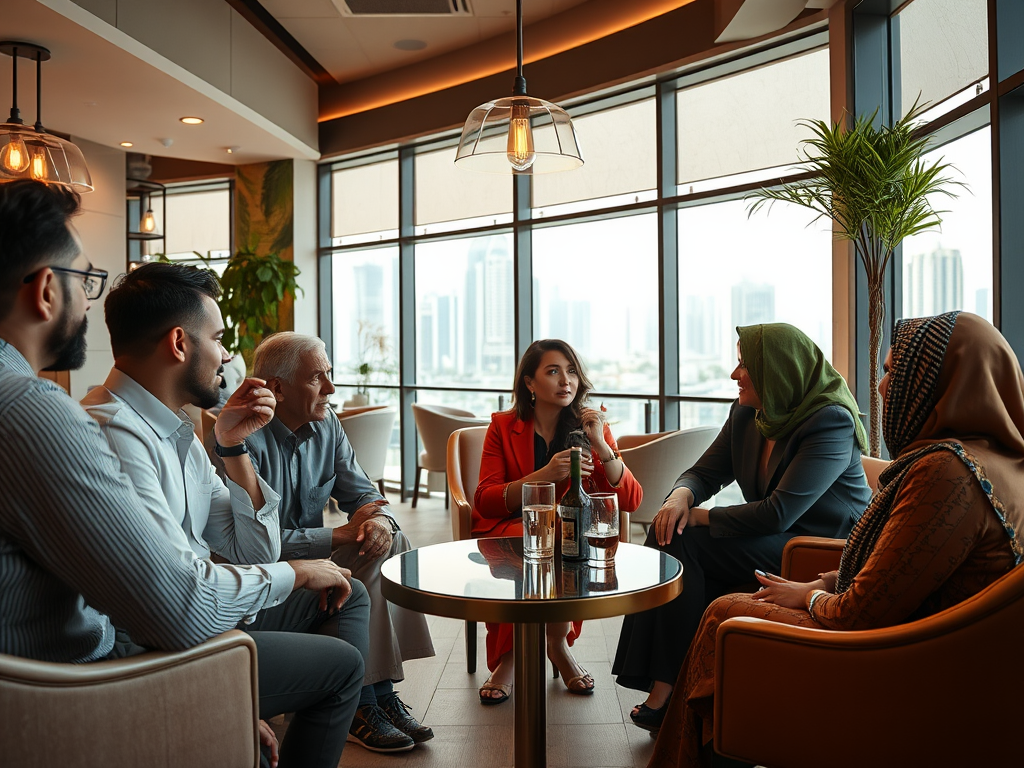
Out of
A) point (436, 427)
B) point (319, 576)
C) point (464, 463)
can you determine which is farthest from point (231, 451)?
point (436, 427)

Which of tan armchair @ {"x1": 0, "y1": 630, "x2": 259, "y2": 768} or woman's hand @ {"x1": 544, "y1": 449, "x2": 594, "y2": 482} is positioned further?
woman's hand @ {"x1": 544, "y1": 449, "x2": 594, "y2": 482}

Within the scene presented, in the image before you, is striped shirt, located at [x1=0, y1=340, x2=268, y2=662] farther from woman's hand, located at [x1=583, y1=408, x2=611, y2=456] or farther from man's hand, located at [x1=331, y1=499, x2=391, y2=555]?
woman's hand, located at [x1=583, y1=408, x2=611, y2=456]

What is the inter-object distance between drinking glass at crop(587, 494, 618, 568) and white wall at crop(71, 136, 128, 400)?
20.3 feet

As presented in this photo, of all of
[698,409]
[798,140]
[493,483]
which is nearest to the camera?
[493,483]

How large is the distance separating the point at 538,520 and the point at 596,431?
0.89 meters

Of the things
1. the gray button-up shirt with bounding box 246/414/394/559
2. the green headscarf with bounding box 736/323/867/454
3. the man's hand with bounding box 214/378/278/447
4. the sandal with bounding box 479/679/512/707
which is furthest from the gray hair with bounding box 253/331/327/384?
the green headscarf with bounding box 736/323/867/454

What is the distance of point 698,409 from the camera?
19.2 feet

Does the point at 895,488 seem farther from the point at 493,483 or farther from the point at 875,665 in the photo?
the point at 493,483

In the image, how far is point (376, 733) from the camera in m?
2.62

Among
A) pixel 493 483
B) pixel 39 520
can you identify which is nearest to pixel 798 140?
pixel 493 483

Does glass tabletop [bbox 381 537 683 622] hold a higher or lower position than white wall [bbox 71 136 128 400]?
lower

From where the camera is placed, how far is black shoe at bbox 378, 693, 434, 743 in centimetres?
266

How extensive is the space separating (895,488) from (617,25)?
5.03 meters

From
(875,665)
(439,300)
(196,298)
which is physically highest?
(439,300)
